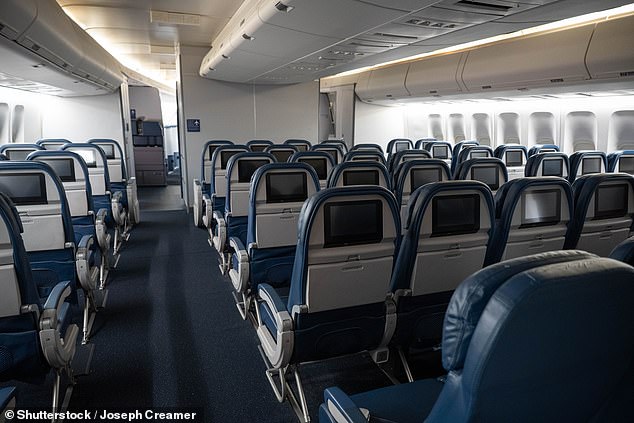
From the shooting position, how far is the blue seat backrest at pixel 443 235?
9.39 ft

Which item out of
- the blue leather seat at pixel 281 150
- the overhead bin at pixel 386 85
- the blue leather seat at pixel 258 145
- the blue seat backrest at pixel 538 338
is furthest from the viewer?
the overhead bin at pixel 386 85

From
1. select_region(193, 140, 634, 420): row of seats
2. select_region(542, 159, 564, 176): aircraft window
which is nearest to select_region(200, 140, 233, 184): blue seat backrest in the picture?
select_region(193, 140, 634, 420): row of seats

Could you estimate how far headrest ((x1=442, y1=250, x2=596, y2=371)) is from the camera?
1.19 metres

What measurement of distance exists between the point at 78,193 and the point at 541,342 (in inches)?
205

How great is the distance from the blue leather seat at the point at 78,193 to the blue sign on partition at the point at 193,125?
578 cm

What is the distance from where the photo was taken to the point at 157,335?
4.25 m

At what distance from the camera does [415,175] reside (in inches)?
221

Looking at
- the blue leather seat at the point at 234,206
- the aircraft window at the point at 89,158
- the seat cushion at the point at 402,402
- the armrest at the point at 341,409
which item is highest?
the aircraft window at the point at 89,158

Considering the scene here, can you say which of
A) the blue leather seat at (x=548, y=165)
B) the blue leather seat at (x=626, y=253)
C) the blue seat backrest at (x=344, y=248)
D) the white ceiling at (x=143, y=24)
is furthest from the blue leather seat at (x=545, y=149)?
the blue leather seat at (x=626, y=253)

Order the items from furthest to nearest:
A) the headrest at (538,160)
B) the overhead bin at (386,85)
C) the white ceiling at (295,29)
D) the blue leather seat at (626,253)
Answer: the overhead bin at (386,85), the headrest at (538,160), the white ceiling at (295,29), the blue leather seat at (626,253)

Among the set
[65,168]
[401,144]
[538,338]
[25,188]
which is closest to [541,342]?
[538,338]

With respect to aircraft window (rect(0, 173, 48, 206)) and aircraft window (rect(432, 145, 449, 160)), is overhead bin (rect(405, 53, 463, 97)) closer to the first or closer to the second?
aircraft window (rect(432, 145, 449, 160))

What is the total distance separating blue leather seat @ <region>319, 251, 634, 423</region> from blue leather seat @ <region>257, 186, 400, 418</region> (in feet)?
4.54

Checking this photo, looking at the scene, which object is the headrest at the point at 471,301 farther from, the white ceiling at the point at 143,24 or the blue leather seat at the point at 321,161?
the white ceiling at the point at 143,24
